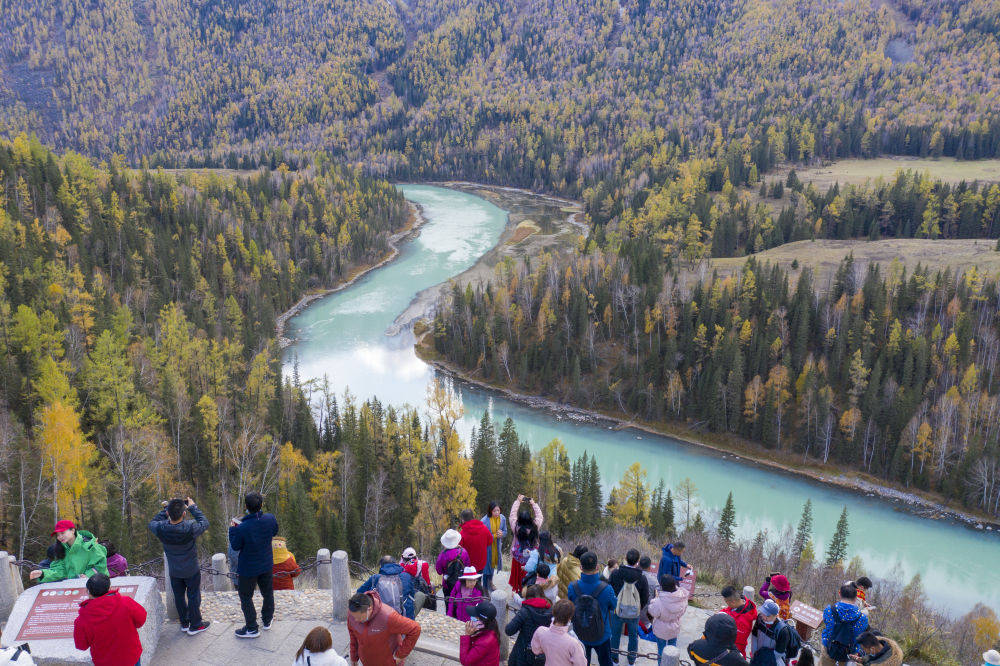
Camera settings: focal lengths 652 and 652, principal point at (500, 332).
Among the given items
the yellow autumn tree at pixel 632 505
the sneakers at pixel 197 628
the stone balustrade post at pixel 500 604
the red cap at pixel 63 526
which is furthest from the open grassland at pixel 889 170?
the red cap at pixel 63 526

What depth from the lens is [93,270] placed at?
297ft

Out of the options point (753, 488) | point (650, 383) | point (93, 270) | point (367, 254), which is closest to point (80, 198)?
point (93, 270)

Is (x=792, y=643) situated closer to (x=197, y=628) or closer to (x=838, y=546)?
(x=197, y=628)

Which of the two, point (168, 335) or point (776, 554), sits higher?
point (168, 335)

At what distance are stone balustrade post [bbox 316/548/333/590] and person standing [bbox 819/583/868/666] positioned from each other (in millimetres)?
11303

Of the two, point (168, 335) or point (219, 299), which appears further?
point (219, 299)

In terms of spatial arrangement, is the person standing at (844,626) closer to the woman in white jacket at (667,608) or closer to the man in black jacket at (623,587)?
the woman in white jacket at (667,608)

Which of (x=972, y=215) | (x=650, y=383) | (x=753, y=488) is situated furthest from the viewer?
(x=972, y=215)

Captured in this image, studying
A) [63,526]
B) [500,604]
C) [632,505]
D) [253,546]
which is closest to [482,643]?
[500,604]

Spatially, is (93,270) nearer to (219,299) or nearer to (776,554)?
(219,299)

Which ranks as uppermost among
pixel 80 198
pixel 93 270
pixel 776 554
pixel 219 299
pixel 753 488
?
pixel 80 198

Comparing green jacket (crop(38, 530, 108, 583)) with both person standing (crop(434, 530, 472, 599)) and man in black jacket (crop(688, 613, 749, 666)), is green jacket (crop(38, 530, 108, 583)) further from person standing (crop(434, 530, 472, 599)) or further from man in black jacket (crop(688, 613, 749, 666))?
man in black jacket (crop(688, 613, 749, 666))

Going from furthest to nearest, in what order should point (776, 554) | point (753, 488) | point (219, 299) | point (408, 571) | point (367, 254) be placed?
1. point (367, 254)
2. point (219, 299)
3. point (753, 488)
4. point (776, 554)
5. point (408, 571)

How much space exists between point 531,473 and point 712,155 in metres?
156
